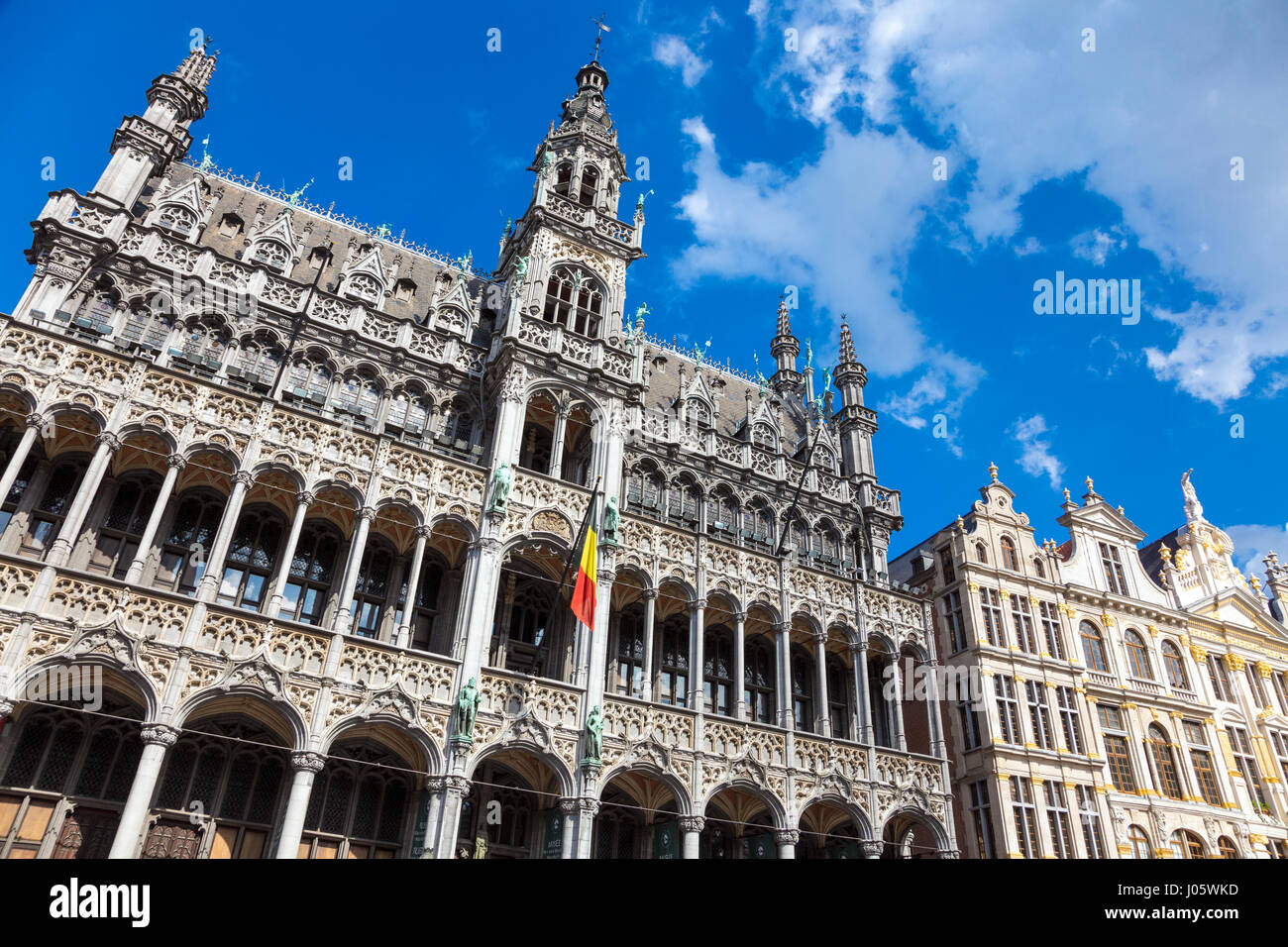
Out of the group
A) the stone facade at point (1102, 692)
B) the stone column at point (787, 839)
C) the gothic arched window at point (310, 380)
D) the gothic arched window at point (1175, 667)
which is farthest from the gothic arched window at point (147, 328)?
the gothic arched window at point (1175, 667)

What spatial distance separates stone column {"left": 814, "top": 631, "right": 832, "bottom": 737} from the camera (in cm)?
2739

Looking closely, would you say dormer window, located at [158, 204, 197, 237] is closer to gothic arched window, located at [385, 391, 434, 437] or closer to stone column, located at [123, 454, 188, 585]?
gothic arched window, located at [385, 391, 434, 437]

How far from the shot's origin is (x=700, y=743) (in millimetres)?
24031

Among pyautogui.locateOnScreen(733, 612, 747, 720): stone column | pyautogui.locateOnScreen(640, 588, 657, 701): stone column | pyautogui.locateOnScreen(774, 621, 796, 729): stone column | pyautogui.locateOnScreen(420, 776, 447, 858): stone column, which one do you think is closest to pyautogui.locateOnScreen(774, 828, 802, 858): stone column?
pyautogui.locateOnScreen(774, 621, 796, 729): stone column

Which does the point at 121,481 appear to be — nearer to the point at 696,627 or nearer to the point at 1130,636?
the point at 696,627

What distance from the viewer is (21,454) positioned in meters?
19.9

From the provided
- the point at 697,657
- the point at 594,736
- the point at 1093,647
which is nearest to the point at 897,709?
the point at 697,657

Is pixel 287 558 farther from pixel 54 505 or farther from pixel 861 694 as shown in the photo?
pixel 861 694

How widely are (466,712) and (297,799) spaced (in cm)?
403

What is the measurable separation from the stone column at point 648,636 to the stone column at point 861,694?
23.0 ft

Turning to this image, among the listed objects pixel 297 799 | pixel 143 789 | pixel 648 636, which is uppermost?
pixel 648 636

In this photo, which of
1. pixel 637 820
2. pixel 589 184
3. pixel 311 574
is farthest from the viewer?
pixel 589 184

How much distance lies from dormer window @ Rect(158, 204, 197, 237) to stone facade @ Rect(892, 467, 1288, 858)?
29.7m
